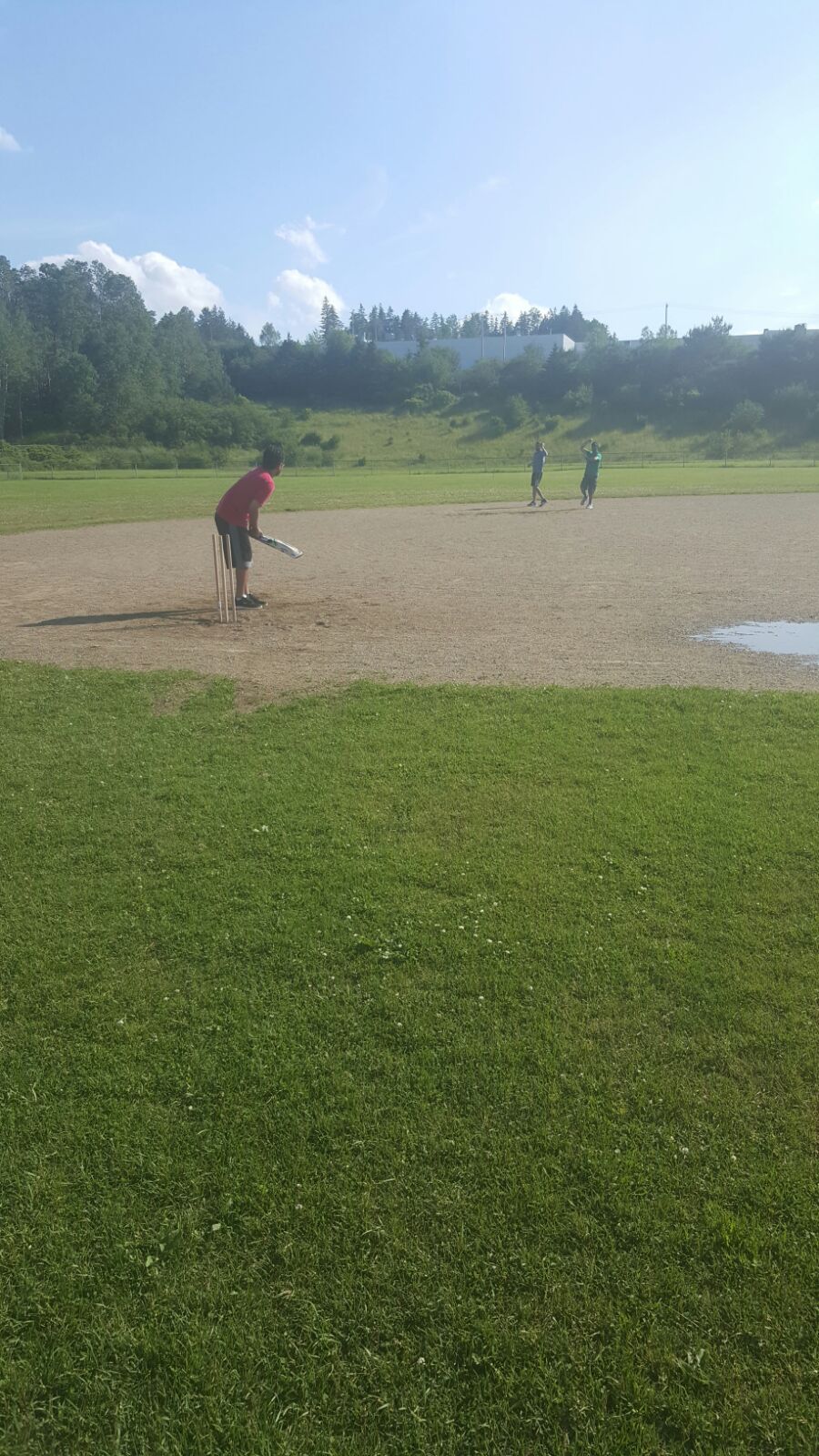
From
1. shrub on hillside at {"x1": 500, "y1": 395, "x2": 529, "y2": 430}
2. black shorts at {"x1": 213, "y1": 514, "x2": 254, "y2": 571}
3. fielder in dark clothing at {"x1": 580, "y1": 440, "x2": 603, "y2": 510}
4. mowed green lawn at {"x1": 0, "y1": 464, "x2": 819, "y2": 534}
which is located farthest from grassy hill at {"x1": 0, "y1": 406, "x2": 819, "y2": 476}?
black shorts at {"x1": 213, "y1": 514, "x2": 254, "y2": 571}

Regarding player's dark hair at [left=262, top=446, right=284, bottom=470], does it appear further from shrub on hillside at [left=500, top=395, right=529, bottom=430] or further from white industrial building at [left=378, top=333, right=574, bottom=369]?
white industrial building at [left=378, top=333, right=574, bottom=369]

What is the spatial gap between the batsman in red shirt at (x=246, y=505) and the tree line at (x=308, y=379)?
92250 millimetres

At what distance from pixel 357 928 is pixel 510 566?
48.7 feet

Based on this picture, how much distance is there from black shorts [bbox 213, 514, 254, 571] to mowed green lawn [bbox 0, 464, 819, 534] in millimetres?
19173

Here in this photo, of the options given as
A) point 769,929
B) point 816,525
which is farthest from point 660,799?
point 816,525

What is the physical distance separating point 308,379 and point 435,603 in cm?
14728

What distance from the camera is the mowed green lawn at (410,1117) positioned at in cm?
276

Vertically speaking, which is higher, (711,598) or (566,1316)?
(711,598)

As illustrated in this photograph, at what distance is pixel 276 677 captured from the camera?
33.2 feet

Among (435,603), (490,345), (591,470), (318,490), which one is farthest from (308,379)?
(435,603)

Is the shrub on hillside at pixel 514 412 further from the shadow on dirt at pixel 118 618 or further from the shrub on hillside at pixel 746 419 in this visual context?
the shadow on dirt at pixel 118 618

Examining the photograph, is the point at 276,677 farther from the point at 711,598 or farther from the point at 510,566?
the point at 510,566

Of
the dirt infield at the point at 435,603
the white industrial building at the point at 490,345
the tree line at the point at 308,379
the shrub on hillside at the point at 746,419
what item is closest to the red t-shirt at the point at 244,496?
the dirt infield at the point at 435,603

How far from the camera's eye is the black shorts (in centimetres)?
1310
